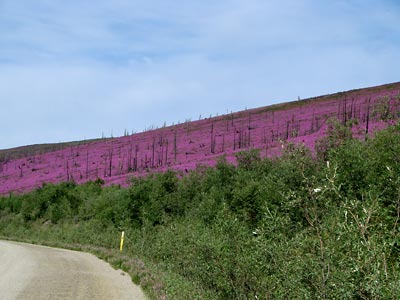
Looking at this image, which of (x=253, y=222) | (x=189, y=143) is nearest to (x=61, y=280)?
(x=253, y=222)

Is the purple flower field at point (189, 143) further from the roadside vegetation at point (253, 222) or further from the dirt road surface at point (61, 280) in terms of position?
the dirt road surface at point (61, 280)

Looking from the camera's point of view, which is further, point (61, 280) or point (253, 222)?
point (253, 222)

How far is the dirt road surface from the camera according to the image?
14891 millimetres

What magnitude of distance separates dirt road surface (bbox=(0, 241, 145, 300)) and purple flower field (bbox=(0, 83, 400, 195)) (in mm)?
20069

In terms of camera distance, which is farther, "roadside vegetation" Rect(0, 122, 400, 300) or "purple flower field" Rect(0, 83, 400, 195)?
"purple flower field" Rect(0, 83, 400, 195)

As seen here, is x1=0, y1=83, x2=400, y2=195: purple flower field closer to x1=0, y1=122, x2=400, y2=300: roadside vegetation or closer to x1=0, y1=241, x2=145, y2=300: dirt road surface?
x1=0, y1=122, x2=400, y2=300: roadside vegetation

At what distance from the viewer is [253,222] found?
28703 mm

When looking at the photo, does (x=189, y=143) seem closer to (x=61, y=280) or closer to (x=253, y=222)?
(x=253, y=222)

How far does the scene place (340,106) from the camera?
56.7 m

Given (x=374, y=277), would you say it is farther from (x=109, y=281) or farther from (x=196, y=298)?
(x=109, y=281)

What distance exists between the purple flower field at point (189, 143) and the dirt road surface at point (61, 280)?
20.1 meters

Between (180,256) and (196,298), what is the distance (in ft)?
22.5

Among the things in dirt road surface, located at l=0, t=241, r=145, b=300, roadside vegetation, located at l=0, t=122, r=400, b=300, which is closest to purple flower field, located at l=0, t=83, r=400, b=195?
roadside vegetation, located at l=0, t=122, r=400, b=300

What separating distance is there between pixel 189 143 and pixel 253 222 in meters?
31.1
